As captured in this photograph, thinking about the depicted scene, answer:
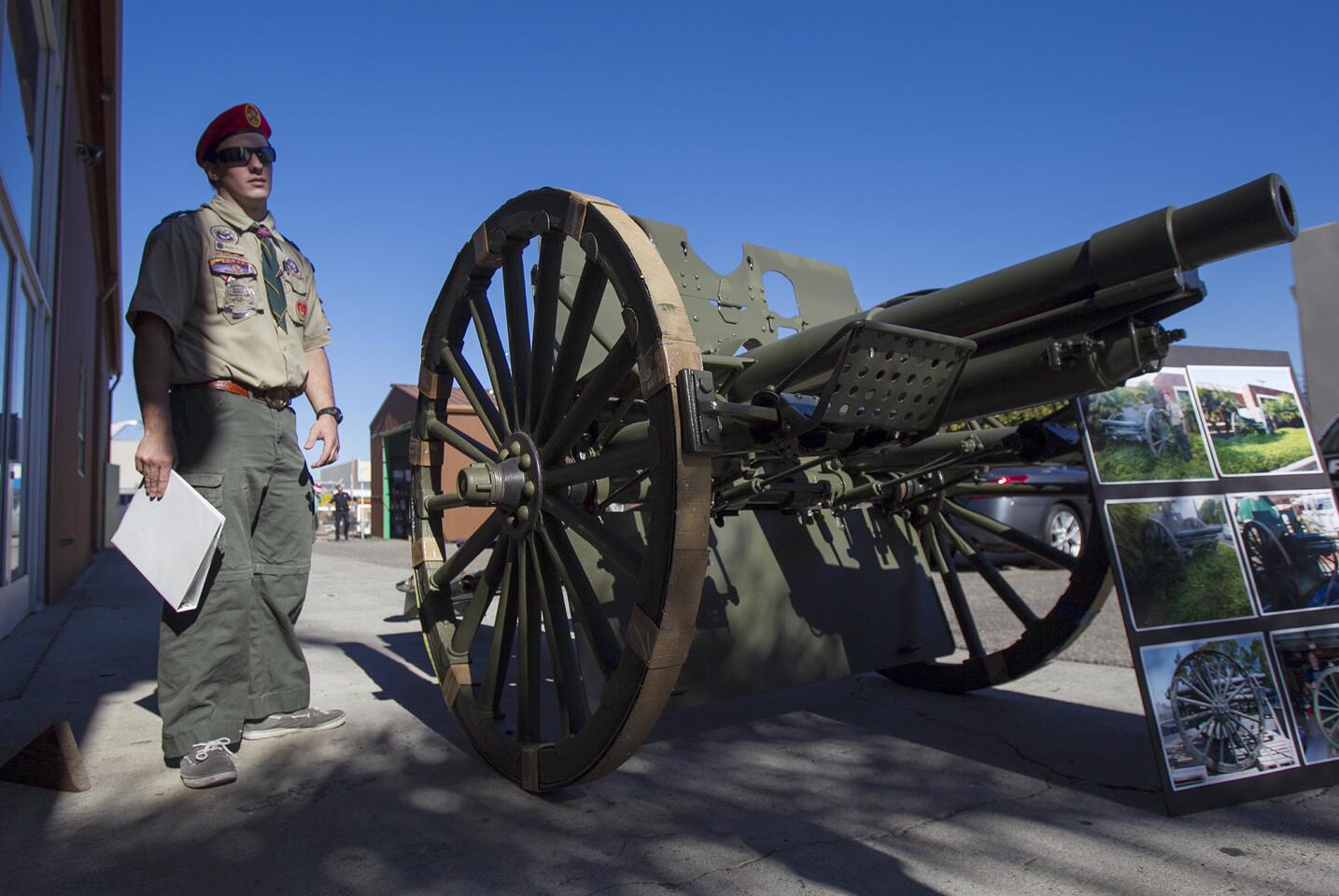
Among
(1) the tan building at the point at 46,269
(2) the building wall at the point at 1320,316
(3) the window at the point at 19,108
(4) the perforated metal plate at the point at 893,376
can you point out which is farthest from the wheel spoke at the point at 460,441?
(2) the building wall at the point at 1320,316

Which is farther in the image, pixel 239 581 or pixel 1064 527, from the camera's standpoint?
pixel 1064 527

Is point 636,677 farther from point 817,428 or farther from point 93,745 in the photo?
point 93,745

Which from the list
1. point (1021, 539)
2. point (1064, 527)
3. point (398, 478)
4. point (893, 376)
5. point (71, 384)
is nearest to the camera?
point (893, 376)

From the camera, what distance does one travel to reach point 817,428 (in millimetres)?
2232

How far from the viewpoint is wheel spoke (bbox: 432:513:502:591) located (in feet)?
9.43

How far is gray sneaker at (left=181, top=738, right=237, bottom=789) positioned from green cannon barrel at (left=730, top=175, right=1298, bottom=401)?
189 centimetres

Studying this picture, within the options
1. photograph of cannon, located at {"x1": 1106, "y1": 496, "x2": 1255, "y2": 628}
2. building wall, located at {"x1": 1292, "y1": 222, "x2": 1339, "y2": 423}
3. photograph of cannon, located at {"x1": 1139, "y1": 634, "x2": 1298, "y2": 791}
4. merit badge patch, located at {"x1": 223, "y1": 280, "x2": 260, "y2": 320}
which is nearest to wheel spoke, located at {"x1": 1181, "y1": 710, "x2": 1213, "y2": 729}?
photograph of cannon, located at {"x1": 1139, "y1": 634, "x2": 1298, "y2": 791}

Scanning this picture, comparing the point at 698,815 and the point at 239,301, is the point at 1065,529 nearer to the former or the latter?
the point at 698,815

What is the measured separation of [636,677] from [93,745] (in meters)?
2.16

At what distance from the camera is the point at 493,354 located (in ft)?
9.79

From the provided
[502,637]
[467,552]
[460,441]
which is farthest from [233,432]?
[502,637]

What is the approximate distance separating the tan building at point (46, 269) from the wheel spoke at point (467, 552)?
3272 millimetres

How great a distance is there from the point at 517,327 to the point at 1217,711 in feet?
7.32

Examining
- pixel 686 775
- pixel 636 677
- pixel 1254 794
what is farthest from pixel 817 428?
pixel 1254 794
